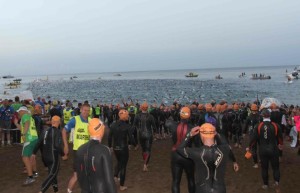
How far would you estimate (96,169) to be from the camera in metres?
3.86

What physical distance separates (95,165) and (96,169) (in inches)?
2.1

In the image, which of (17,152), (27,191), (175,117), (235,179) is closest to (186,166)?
(235,179)

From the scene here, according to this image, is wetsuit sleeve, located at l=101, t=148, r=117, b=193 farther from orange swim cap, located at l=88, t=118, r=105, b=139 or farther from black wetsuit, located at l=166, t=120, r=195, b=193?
black wetsuit, located at l=166, t=120, r=195, b=193

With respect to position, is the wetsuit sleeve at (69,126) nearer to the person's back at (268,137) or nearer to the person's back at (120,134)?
the person's back at (120,134)

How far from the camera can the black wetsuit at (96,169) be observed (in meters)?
3.81

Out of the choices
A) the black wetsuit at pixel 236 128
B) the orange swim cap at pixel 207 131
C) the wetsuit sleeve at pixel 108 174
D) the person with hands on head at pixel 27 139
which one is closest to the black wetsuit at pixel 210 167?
the orange swim cap at pixel 207 131

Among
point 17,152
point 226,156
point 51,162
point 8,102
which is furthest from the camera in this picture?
point 8,102

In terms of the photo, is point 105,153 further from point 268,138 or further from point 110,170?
point 268,138

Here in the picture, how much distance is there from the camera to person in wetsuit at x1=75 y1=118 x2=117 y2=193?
12.5 ft

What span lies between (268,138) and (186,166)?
8.63 feet

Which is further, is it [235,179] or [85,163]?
[235,179]

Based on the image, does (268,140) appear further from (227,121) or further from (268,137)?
(227,121)

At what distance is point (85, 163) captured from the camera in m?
3.98

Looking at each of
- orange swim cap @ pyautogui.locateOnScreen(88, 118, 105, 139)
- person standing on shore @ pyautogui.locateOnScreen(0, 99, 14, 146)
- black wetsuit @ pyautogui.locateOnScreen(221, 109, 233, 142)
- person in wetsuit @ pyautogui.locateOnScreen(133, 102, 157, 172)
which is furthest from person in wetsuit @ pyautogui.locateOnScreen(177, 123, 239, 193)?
person standing on shore @ pyautogui.locateOnScreen(0, 99, 14, 146)
